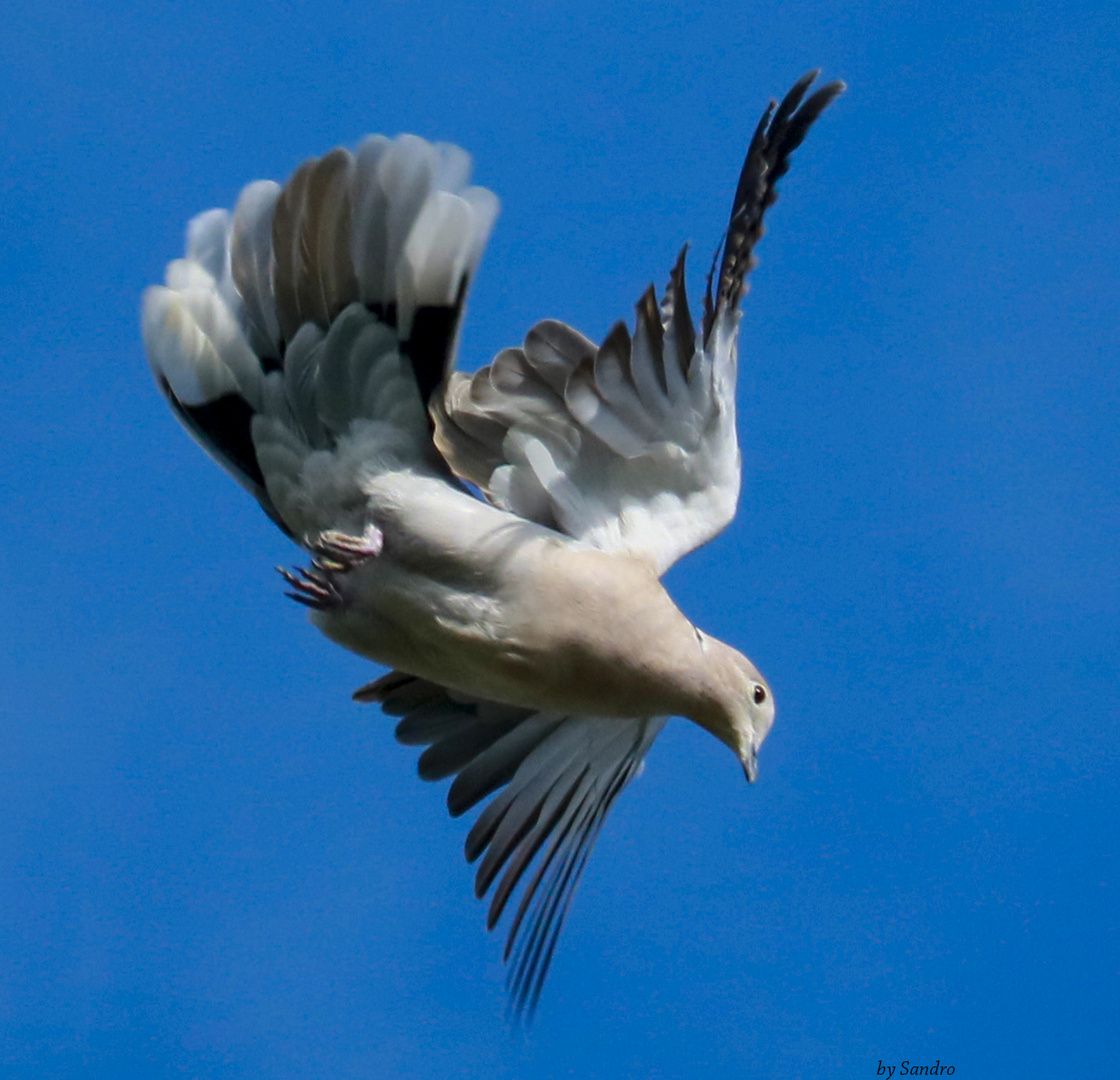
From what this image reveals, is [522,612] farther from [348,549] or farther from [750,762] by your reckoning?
[750,762]

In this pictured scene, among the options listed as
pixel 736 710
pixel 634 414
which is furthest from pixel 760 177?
pixel 736 710

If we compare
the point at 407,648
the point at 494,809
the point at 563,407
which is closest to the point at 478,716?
the point at 494,809

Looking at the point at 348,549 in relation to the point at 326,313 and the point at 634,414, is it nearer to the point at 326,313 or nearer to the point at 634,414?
the point at 326,313

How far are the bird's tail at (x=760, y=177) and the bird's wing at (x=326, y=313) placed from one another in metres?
0.77

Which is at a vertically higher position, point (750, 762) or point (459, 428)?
point (459, 428)

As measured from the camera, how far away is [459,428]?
641 cm

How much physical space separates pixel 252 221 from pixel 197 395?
601mm

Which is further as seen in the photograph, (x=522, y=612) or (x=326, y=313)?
(x=326, y=313)

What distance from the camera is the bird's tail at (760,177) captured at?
20.6 ft

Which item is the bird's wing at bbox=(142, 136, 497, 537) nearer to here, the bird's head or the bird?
the bird

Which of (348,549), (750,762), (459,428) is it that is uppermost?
(459,428)

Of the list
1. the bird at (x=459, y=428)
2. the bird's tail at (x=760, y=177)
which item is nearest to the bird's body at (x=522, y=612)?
the bird at (x=459, y=428)

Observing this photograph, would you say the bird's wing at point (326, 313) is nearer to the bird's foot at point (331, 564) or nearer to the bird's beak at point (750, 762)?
the bird's foot at point (331, 564)

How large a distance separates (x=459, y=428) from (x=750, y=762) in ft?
4.62
